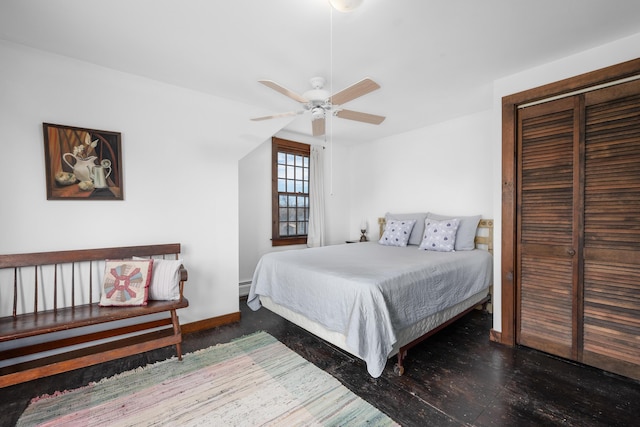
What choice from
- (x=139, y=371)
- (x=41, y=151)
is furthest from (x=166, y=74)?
(x=139, y=371)

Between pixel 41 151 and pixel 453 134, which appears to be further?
pixel 453 134

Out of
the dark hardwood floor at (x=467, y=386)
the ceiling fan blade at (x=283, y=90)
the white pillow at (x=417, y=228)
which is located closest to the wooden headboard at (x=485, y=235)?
the white pillow at (x=417, y=228)

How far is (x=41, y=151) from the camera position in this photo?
2227 millimetres

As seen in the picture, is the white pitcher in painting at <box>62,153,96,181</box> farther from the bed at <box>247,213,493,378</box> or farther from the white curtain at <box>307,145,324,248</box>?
the white curtain at <box>307,145,324,248</box>

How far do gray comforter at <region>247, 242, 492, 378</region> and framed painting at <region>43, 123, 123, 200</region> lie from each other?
1633 mm

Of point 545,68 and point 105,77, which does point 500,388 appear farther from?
point 105,77

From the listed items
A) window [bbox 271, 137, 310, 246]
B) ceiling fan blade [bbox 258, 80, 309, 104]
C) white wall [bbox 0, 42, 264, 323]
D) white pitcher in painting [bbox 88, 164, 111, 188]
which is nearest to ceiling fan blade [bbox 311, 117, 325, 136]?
ceiling fan blade [bbox 258, 80, 309, 104]

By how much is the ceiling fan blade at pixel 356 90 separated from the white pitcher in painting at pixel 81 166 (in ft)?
6.99

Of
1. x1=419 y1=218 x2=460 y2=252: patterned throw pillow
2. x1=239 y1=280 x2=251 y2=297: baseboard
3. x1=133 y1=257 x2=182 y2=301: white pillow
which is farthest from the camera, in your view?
x1=239 y1=280 x2=251 y2=297: baseboard

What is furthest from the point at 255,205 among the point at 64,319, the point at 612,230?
the point at 612,230

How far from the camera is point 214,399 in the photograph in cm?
184

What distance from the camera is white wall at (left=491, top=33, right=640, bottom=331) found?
2059 mm

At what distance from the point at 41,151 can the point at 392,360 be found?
3.30m

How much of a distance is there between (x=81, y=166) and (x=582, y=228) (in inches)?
163
